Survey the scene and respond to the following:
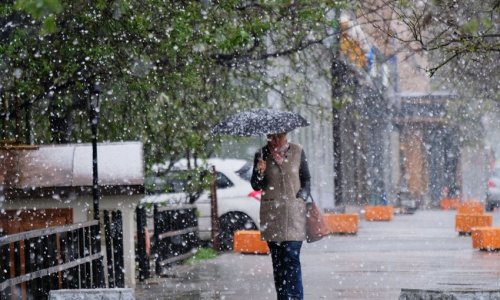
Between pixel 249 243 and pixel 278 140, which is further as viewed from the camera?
pixel 249 243

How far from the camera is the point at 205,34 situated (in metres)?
14.7

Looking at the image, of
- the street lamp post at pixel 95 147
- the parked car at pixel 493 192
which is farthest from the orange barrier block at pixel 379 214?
the street lamp post at pixel 95 147

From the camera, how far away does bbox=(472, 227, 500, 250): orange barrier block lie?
63.1ft

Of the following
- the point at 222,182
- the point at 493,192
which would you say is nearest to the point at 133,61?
the point at 222,182

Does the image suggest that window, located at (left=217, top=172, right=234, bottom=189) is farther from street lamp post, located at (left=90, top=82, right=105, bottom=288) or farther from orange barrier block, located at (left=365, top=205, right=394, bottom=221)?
orange barrier block, located at (left=365, top=205, right=394, bottom=221)

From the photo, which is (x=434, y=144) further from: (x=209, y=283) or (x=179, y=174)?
(x=209, y=283)

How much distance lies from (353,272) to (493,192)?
23656mm

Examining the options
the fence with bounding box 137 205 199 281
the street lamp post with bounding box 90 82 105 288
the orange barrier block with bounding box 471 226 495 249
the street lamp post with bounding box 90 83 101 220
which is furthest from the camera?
the orange barrier block with bounding box 471 226 495 249

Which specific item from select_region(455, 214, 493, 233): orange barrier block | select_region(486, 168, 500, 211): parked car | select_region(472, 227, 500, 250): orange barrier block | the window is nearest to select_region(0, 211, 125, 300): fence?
the window

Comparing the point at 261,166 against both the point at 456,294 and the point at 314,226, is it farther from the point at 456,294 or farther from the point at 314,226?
the point at 456,294

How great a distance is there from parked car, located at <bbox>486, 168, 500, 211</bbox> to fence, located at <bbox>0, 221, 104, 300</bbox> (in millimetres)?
27563

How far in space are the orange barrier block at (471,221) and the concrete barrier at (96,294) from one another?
16.0 metres

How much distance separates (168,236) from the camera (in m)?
16.7

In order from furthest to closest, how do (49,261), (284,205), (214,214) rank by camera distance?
(214,214), (284,205), (49,261)
